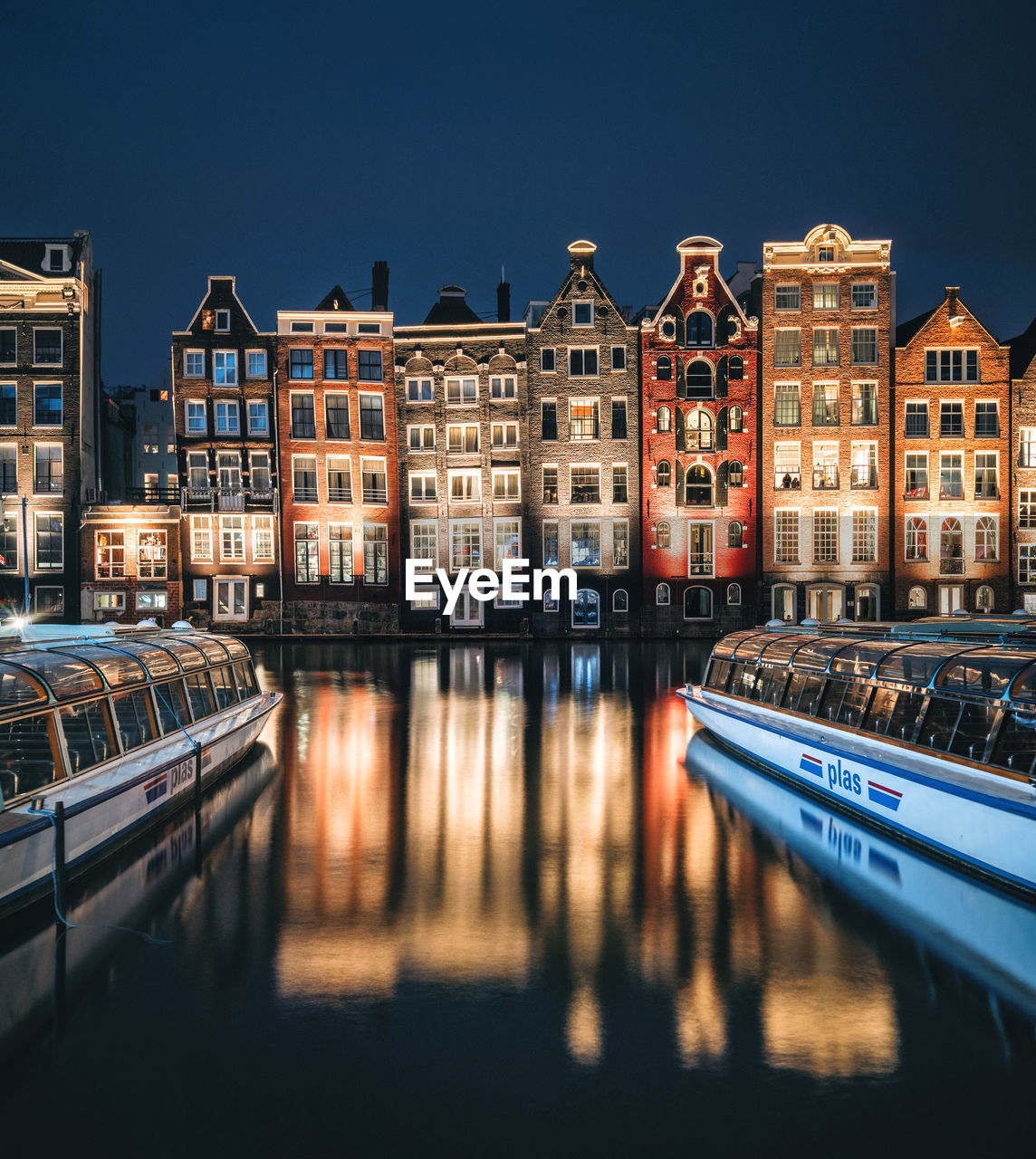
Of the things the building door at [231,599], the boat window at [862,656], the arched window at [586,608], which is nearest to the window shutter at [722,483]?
the arched window at [586,608]

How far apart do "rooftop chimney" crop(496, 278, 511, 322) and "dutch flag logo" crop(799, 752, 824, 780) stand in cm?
4104

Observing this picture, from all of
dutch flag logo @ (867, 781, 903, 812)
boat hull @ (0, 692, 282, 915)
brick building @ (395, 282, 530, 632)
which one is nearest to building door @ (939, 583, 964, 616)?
brick building @ (395, 282, 530, 632)

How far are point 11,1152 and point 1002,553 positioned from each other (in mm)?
50011

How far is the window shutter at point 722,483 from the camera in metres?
45.9

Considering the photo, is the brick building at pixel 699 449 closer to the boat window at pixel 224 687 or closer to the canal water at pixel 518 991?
the boat window at pixel 224 687

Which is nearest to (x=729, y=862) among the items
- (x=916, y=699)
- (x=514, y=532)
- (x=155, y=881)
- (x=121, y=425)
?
(x=916, y=699)

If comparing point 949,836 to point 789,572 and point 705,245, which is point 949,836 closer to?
point 789,572

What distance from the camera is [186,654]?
551 inches

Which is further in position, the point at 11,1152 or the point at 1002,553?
the point at 1002,553

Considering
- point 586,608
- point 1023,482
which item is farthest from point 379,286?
point 1023,482

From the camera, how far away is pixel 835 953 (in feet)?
24.3

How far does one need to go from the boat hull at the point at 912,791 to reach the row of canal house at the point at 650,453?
32361 mm

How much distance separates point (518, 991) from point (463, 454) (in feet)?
138

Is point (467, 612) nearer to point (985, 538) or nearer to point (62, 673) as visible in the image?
point (985, 538)
